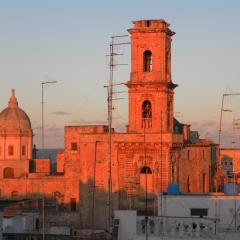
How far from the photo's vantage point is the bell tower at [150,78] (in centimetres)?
4450

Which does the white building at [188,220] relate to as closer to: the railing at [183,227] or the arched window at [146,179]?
the railing at [183,227]

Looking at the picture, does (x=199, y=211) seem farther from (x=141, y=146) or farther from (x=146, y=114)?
(x=146, y=114)

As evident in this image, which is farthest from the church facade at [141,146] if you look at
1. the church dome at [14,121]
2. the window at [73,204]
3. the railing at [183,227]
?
the church dome at [14,121]

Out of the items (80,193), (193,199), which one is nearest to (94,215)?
(80,193)

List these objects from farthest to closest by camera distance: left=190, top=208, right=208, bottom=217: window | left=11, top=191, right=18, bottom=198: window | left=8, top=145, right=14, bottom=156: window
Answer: left=8, top=145, right=14, bottom=156: window → left=11, top=191, right=18, bottom=198: window → left=190, top=208, right=208, bottom=217: window

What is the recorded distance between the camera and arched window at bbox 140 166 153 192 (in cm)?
4450

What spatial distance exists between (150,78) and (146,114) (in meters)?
1.99

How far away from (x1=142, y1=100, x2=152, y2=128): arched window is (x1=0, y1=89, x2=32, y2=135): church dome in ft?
83.7

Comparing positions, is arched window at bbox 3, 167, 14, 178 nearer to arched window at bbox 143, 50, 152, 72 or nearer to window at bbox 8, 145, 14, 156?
window at bbox 8, 145, 14, 156

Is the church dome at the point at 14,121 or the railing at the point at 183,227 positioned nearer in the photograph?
the railing at the point at 183,227

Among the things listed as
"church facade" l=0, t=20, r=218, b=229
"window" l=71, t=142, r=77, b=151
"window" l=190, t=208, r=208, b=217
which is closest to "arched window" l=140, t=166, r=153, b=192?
"church facade" l=0, t=20, r=218, b=229

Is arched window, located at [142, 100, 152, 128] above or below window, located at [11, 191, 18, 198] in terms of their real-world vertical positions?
above

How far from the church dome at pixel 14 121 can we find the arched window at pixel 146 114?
25524mm

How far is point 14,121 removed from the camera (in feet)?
227
